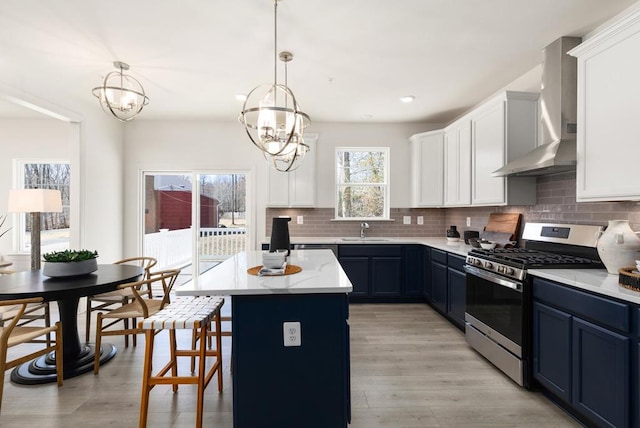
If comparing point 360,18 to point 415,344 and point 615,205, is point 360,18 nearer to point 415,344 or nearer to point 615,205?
point 615,205

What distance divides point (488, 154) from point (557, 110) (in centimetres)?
78

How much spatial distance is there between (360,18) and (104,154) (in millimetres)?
3968

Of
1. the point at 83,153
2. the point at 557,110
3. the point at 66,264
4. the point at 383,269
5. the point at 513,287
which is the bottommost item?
the point at 383,269

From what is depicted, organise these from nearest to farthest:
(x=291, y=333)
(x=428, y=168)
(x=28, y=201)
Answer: (x=291, y=333) → (x=28, y=201) → (x=428, y=168)

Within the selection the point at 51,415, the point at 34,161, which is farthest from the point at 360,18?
the point at 34,161

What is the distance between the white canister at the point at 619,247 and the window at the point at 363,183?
3016mm

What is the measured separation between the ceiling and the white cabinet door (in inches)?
17.2

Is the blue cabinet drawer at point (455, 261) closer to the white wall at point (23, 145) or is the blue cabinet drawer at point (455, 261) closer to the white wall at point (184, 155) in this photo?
the white wall at point (184, 155)

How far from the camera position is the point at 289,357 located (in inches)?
68.2

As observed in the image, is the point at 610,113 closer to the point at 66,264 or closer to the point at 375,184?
the point at 375,184

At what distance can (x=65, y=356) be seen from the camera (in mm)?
2596

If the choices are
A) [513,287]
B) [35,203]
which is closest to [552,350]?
[513,287]

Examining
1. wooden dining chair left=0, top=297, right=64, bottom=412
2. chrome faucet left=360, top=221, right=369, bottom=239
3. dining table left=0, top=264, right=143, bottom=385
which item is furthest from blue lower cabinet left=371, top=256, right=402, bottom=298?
wooden dining chair left=0, top=297, right=64, bottom=412

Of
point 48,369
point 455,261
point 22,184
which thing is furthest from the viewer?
point 22,184
